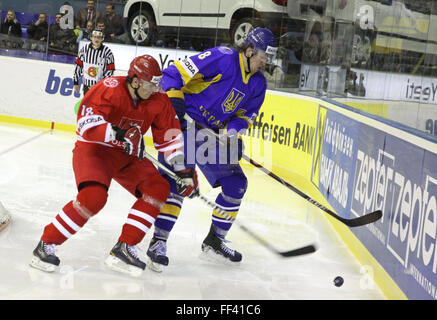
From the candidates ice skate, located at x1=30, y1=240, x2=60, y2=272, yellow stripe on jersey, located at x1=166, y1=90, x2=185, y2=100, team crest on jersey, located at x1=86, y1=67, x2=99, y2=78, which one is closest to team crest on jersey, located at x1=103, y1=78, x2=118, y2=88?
yellow stripe on jersey, located at x1=166, y1=90, x2=185, y2=100

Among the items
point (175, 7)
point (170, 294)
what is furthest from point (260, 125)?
point (170, 294)

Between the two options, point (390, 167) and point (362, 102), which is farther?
point (362, 102)

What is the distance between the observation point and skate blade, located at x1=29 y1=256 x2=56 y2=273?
10.5ft

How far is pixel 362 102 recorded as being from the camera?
15.8 ft

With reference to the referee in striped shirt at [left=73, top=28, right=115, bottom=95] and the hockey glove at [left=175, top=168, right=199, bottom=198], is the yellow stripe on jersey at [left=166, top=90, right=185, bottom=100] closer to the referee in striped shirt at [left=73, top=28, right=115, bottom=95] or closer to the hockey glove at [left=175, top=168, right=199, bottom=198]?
the hockey glove at [left=175, top=168, right=199, bottom=198]

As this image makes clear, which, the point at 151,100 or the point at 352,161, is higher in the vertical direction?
the point at 151,100

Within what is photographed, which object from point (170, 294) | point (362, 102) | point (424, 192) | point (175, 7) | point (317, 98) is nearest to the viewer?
point (424, 192)

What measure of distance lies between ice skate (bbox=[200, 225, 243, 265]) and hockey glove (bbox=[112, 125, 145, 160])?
819mm

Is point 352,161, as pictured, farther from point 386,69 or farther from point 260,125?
point 260,125

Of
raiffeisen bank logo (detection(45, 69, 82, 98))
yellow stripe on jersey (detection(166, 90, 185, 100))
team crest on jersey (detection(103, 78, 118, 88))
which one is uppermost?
team crest on jersey (detection(103, 78, 118, 88))

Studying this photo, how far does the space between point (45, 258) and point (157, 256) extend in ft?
1.90

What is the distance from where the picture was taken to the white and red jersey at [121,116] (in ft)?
10.4

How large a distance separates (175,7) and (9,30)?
238 cm

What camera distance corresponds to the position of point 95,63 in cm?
765
